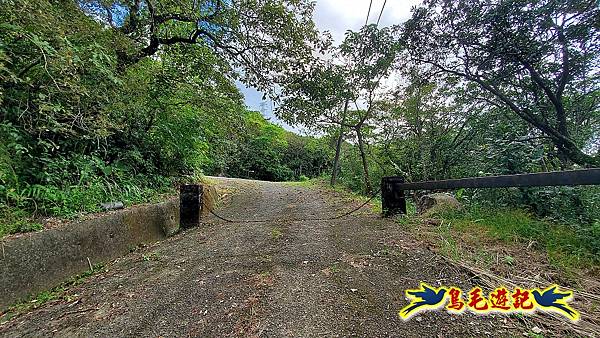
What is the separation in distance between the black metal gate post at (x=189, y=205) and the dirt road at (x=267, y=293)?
987 millimetres

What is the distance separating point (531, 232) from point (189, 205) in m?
4.55

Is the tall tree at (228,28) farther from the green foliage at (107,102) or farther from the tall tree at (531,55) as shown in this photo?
the tall tree at (531,55)

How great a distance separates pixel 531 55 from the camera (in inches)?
182

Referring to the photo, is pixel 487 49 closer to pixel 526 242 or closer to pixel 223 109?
pixel 526 242

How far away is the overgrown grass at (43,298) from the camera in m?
1.93

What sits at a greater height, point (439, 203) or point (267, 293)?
point (439, 203)

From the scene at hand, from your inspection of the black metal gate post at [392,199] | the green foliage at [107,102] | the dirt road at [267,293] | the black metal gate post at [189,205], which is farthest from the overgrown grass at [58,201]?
the black metal gate post at [392,199]

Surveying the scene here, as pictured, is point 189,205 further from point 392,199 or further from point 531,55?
point 531,55

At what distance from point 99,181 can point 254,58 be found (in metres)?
3.62

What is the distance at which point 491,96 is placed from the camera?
18.8 feet

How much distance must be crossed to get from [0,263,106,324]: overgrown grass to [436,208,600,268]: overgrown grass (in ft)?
11.7

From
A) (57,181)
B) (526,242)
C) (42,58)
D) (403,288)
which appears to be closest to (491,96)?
(526,242)

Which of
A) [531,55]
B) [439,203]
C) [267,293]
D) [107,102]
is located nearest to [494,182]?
[439,203]


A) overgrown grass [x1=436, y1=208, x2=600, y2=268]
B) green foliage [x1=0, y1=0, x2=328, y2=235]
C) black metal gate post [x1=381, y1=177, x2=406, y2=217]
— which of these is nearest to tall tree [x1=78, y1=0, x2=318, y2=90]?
green foliage [x1=0, y1=0, x2=328, y2=235]
